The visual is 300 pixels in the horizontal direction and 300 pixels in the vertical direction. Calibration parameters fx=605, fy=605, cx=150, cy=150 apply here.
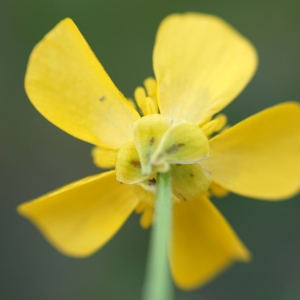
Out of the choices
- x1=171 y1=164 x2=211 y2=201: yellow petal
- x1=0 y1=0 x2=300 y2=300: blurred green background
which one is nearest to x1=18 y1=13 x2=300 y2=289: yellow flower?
x1=171 y1=164 x2=211 y2=201: yellow petal

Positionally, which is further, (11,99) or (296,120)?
(11,99)

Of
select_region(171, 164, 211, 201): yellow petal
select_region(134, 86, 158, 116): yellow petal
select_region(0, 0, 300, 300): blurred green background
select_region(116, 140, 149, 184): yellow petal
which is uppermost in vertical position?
select_region(134, 86, 158, 116): yellow petal

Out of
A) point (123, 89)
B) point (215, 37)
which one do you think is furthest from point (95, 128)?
point (123, 89)

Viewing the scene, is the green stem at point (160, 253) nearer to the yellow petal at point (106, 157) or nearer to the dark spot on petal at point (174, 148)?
the dark spot on petal at point (174, 148)

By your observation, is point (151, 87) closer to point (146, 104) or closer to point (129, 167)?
point (146, 104)

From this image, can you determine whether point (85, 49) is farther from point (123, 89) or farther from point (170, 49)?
point (123, 89)

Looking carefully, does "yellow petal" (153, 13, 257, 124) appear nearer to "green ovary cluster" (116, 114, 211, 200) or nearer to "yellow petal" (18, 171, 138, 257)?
"green ovary cluster" (116, 114, 211, 200)
